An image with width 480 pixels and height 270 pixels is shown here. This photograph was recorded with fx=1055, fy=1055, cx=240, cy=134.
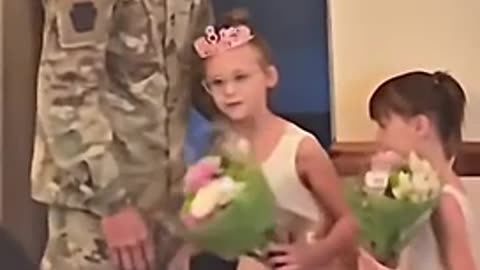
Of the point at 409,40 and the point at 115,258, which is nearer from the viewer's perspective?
the point at 115,258

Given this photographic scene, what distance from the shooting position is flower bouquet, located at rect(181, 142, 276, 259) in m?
0.84

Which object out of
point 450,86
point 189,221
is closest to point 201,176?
point 189,221

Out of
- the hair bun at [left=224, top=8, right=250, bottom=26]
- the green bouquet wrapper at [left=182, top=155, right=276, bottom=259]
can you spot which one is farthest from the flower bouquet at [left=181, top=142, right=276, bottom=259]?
the hair bun at [left=224, top=8, right=250, bottom=26]

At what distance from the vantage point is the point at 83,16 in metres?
0.92

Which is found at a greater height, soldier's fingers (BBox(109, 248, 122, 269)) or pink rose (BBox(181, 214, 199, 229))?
pink rose (BBox(181, 214, 199, 229))

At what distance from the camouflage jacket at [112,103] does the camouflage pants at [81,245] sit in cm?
1

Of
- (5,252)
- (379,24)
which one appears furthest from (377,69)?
(5,252)

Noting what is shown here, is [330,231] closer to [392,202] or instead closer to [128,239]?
[392,202]

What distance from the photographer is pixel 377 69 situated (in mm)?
1044

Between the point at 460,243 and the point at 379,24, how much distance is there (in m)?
0.26

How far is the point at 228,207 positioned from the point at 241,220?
15 millimetres

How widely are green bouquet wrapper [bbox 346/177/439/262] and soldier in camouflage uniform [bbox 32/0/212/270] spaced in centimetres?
15

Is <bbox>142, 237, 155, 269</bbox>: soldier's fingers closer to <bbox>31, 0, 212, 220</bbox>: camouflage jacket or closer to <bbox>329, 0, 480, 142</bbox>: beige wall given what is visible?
<bbox>31, 0, 212, 220</bbox>: camouflage jacket

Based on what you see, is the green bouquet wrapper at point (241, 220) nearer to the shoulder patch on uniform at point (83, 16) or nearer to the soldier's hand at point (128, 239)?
the soldier's hand at point (128, 239)
